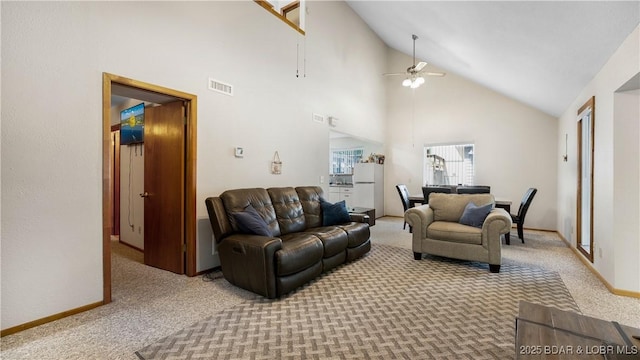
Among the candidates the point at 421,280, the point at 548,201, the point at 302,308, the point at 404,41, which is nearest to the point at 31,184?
the point at 302,308

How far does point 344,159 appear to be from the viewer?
9.05m

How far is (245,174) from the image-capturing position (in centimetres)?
389

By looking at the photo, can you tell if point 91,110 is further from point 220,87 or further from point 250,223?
point 250,223

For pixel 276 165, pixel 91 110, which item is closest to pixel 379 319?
pixel 276 165

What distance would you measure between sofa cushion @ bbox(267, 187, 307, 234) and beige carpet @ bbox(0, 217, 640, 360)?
98 centimetres

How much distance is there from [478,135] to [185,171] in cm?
645

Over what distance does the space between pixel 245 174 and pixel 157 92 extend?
1438 mm

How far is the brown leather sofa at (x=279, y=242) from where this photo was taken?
263cm

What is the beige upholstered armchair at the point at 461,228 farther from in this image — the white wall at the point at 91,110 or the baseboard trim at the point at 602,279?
the white wall at the point at 91,110

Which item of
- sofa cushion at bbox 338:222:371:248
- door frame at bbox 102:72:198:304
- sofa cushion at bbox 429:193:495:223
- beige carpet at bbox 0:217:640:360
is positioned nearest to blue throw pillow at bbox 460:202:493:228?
sofa cushion at bbox 429:193:495:223

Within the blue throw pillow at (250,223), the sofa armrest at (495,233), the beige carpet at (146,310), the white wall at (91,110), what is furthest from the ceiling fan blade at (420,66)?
the blue throw pillow at (250,223)

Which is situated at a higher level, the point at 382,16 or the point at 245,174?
the point at 382,16

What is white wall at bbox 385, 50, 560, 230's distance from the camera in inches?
237

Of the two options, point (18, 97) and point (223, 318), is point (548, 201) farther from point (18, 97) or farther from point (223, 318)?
point (18, 97)
